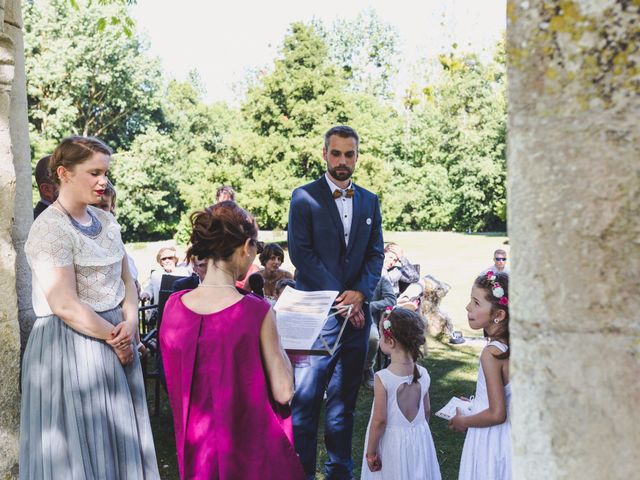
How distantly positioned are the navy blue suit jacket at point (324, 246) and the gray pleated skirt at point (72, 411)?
1.51 m

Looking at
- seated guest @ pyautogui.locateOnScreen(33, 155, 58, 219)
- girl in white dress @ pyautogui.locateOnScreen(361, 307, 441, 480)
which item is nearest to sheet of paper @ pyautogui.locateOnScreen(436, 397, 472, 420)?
girl in white dress @ pyautogui.locateOnScreen(361, 307, 441, 480)

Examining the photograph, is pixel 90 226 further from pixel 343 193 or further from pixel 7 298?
pixel 343 193

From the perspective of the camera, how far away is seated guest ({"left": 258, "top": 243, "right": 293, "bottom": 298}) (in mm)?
6836

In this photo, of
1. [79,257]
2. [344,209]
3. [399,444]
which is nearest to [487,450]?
[399,444]

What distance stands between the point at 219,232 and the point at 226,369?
53 centimetres

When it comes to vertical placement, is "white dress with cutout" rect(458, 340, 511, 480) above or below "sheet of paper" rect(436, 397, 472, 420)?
below

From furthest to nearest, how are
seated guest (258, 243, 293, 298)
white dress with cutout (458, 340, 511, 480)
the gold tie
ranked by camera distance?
seated guest (258, 243, 293, 298)
the gold tie
white dress with cutout (458, 340, 511, 480)

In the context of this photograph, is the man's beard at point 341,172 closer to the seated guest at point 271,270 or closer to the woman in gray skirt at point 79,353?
the woman in gray skirt at point 79,353

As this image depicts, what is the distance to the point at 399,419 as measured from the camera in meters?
3.94

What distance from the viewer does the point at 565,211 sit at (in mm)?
891

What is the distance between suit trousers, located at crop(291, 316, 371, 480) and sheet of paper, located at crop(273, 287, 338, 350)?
2.36 ft

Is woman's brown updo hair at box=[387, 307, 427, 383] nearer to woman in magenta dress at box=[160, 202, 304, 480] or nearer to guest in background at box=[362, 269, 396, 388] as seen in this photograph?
woman in magenta dress at box=[160, 202, 304, 480]

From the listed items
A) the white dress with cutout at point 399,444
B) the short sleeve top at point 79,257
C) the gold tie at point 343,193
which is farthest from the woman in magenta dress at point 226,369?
the gold tie at point 343,193

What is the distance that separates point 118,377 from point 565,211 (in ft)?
9.24
